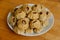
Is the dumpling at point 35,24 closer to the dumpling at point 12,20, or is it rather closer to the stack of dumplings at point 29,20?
the stack of dumplings at point 29,20

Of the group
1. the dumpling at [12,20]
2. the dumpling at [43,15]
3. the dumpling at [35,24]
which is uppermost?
the dumpling at [43,15]

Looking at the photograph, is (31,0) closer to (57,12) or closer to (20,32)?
(57,12)

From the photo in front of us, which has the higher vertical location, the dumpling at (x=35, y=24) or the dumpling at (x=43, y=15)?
the dumpling at (x=43, y=15)

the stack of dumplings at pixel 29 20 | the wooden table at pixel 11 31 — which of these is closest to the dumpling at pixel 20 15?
the stack of dumplings at pixel 29 20

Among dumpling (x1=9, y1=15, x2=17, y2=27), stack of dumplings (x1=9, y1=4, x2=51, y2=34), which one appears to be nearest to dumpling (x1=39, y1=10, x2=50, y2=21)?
stack of dumplings (x1=9, y1=4, x2=51, y2=34)

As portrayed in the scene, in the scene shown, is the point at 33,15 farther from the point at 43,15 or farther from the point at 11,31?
the point at 11,31

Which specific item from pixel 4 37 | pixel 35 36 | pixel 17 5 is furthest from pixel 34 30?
pixel 17 5

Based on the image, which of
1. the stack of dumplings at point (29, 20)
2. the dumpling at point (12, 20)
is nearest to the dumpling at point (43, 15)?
the stack of dumplings at point (29, 20)

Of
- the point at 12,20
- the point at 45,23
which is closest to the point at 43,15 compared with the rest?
the point at 45,23

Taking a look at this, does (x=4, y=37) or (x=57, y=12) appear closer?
(x=4, y=37)
